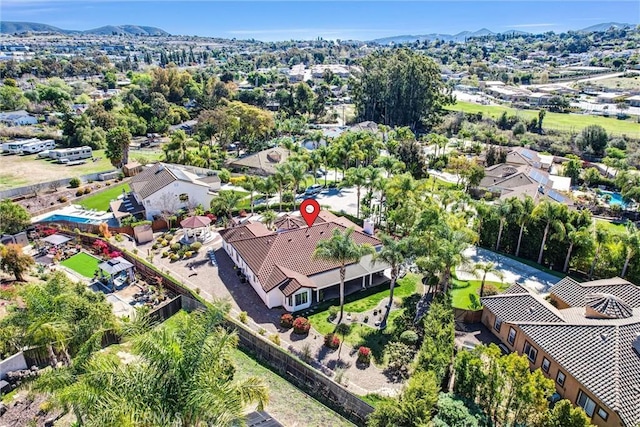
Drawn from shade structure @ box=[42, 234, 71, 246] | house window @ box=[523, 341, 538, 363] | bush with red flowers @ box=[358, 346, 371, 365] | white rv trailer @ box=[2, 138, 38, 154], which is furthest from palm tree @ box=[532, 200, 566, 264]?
white rv trailer @ box=[2, 138, 38, 154]

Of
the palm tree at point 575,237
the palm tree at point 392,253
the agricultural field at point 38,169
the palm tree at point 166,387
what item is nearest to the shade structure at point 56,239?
the agricultural field at point 38,169

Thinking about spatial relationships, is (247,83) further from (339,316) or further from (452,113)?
(339,316)

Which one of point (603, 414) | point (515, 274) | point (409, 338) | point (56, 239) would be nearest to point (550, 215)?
point (515, 274)

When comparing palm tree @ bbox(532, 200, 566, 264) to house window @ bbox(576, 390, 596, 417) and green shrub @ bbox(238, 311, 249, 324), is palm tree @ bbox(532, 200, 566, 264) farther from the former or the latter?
green shrub @ bbox(238, 311, 249, 324)

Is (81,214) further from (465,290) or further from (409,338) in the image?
(465,290)

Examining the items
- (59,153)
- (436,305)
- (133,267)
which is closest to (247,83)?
(59,153)

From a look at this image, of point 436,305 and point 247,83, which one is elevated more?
point 247,83
